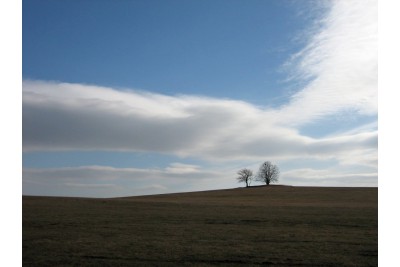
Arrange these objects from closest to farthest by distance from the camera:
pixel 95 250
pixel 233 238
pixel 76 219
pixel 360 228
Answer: pixel 95 250 → pixel 233 238 → pixel 360 228 → pixel 76 219

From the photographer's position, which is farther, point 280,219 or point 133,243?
point 280,219

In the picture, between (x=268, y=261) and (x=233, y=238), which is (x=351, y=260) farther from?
(x=233, y=238)

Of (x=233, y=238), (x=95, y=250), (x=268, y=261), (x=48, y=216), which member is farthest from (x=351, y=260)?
(x=48, y=216)

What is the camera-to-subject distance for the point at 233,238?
74.7 ft

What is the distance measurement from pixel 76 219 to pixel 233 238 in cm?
1603

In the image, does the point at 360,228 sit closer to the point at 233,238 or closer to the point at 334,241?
the point at 334,241

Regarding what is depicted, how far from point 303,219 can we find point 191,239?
1477 centimetres
